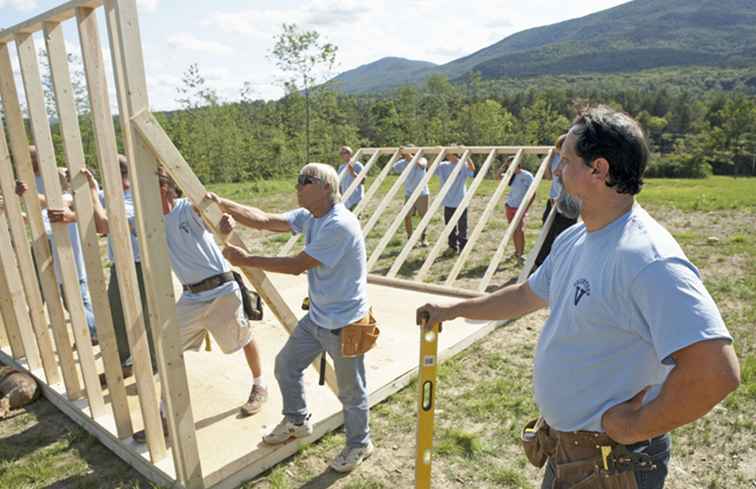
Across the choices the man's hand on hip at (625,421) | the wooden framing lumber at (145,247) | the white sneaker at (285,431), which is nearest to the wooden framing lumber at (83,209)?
the wooden framing lumber at (145,247)

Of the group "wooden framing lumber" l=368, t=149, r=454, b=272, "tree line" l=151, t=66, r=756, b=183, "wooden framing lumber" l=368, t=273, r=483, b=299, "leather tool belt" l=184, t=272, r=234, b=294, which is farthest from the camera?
"tree line" l=151, t=66, r=756, b=183

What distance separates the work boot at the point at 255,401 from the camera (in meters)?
3.83

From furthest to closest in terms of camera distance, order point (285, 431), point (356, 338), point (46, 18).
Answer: point (285, 431) < point (356, 338) < point (46, 18)

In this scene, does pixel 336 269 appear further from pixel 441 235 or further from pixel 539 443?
pixel 441 235

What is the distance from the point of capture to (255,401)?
12.7 ft

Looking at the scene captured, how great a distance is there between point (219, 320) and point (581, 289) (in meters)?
2.64

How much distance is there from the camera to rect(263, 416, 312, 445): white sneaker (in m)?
3.45

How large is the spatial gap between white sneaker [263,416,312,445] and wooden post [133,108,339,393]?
62 cm

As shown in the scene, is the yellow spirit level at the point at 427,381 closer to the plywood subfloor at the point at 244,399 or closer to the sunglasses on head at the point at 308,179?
the sunglasses on head at the point at 308,179

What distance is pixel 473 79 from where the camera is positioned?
37.0 m

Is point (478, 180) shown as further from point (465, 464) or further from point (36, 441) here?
point (36, 441)

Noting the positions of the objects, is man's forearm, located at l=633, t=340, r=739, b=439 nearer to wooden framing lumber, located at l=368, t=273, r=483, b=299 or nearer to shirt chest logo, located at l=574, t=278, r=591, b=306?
shirt chest logo, located at l=574, t=278, r=591, b=306

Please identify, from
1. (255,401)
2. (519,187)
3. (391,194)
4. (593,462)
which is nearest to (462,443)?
(255,401)

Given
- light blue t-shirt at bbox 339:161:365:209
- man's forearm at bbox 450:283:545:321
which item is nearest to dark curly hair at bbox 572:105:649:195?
man's forearm at bbox 450:283:545:321
